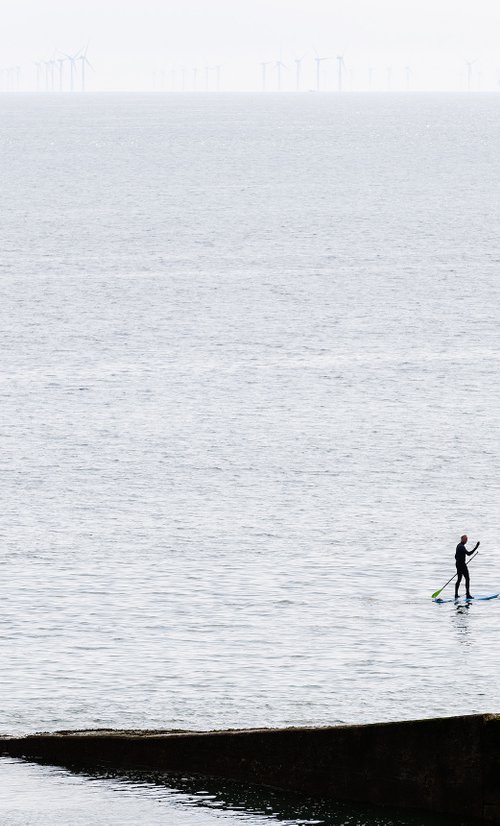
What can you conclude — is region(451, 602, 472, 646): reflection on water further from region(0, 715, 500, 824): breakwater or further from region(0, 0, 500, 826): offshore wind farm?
region(0, 715, 500, 824): breakwater

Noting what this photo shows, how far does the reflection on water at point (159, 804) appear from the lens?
86.8 ft

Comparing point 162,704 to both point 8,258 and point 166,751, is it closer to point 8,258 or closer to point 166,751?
point 166,751

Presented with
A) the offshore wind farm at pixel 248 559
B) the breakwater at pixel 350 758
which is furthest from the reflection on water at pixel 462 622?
the breakwater at pixel 350 758

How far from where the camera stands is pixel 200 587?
53031 mm

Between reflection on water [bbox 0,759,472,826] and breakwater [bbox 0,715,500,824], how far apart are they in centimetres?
→ 25

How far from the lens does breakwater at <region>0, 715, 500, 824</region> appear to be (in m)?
25.7

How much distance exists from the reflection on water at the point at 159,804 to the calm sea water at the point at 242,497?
285mm

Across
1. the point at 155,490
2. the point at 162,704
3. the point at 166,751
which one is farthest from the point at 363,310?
the point at 166,751

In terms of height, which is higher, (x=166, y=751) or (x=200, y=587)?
(x=166, y=751)

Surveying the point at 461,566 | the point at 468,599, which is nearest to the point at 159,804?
the point at 461,566

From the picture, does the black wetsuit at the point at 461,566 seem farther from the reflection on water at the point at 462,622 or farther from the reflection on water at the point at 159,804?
the reflection on water at the point at 159,804

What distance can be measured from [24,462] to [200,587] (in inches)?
839

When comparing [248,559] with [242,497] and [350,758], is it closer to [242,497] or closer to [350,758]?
[242,497]

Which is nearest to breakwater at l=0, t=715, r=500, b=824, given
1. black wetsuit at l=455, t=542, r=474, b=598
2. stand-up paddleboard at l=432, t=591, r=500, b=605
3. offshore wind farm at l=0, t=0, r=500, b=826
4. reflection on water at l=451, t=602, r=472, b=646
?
offshore wind farm at l=0, t=0, r=500, b=826
